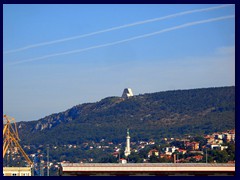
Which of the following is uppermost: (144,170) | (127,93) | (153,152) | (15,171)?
(127,93)

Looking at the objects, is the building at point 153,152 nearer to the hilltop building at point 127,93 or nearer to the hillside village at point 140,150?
the hillside village at point 140,150

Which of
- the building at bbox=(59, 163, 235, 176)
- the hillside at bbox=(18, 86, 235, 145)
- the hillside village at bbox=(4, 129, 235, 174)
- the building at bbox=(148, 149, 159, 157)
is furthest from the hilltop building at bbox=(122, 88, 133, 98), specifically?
the building at bbox=(59, 163, 235, 176)

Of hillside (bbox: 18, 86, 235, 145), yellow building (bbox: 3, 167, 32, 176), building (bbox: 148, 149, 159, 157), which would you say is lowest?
yellow building (bbox: 3, 167, 32, 176)

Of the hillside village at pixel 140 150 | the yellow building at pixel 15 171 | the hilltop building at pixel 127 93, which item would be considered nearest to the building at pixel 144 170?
the yellow building at pixel 15 171

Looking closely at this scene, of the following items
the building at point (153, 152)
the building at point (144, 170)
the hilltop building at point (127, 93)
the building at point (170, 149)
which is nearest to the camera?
the building at point (144, 170)

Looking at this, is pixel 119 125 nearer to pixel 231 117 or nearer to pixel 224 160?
pixel 231 117

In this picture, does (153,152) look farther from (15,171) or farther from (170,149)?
(15,171)

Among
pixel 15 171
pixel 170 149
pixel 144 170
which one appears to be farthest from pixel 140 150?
pixel 144 170

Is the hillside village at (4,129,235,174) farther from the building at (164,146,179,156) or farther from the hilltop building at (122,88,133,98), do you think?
the hilltop building at (122,88,133,98)
